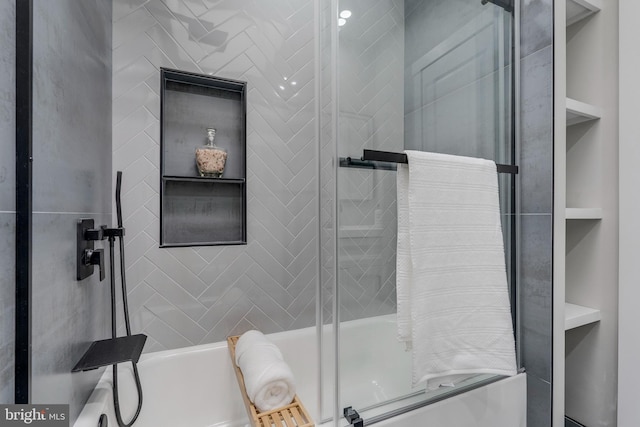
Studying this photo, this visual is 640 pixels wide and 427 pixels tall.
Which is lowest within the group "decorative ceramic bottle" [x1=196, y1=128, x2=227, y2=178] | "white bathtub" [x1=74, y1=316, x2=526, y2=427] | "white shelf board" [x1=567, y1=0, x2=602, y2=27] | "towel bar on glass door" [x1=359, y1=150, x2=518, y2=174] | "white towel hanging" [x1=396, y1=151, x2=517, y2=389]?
"white bathtub" [x1=74, y1=316, x2=526, y2=427]

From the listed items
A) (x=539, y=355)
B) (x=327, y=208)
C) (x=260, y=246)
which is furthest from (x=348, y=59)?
(x=539, y=355)

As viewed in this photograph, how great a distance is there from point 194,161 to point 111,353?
36.3 inches

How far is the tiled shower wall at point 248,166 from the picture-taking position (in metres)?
1.43

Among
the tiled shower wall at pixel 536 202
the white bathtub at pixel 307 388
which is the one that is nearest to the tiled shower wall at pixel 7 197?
the white bathtub at pixel 307 388

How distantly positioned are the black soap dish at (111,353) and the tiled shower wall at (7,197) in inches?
13.6

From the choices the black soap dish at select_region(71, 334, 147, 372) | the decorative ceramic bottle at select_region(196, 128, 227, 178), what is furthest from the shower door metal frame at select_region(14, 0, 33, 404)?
the decorative ceramic bottle at select_region(196, 128, 227, 178)

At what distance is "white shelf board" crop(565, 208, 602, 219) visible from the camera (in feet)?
3.99

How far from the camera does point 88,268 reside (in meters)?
1.05

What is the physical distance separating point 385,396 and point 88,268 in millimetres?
1086

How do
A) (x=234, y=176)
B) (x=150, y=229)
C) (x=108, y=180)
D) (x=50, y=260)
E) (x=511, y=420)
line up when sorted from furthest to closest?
(x=234, y=176) < (x=150, y=229) < (x=108, y=180) < (x=511, y=420) < (x=50, y=260)

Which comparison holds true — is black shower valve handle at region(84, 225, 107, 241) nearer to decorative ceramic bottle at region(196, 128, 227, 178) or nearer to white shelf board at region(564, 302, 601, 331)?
decorative ceramic bottle at region(196, 128, 227, 178)

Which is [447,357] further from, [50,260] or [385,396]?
[50,260]

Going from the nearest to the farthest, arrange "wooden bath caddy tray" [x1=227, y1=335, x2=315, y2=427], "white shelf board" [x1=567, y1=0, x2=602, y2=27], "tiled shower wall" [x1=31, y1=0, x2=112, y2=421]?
1. "tiled shower wall" [x1=31, y1=0, x2=112, y2=421]
2. "wooden bath caddy tray" [x1=227, y1=335, x2=315, y2=427]
3. "white shelf board" [x1=567, y1=0, x2=602, y2=27]

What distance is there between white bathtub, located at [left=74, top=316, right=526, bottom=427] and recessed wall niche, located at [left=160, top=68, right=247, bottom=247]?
1.86ft
